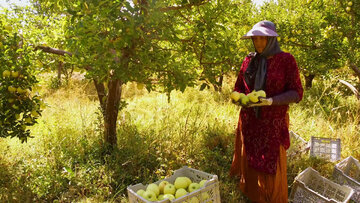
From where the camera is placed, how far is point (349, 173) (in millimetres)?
3207

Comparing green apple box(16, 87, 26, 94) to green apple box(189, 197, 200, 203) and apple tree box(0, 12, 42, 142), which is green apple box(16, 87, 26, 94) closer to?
apple tree box(0, 12, 42, 142)

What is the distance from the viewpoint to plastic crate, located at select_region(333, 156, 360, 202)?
2.82m

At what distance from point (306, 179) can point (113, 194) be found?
2.04 meters

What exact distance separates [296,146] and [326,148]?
1.18 ft

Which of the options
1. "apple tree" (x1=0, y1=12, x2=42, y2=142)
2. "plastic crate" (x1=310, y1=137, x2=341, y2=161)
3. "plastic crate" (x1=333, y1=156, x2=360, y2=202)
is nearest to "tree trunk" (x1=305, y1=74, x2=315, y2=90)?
"plastic crate" (x1=310, y1=137, x2=341, y2=161)

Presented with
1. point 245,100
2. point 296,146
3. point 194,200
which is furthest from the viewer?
point 296,146

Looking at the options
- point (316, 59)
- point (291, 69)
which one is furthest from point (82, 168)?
point (316, 59)

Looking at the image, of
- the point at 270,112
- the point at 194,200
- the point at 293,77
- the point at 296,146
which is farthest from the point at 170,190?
the point at 296,146

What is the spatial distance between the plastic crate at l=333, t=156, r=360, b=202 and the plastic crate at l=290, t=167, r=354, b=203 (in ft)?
0.77

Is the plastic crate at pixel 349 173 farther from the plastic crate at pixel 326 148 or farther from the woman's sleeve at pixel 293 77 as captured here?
the woman's sleeve at pixel 293 77

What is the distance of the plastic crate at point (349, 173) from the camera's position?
2815 millimetres

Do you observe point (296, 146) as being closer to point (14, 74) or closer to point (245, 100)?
point (245, 100)

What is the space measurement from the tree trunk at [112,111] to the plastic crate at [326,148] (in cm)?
254

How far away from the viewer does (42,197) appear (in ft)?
9.12
